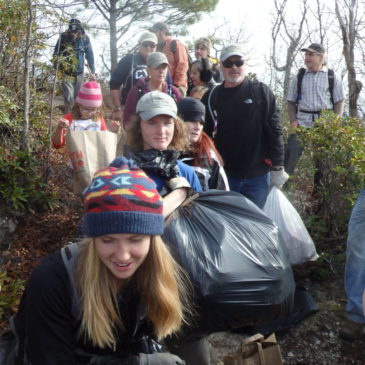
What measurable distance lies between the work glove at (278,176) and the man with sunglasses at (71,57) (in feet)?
7.55

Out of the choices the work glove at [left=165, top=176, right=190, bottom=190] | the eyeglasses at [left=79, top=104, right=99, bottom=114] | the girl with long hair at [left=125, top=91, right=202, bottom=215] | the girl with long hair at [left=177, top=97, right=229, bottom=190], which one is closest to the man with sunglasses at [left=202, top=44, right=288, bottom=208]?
the girl with long hair at [left=177, top=97, right=229, bottom=190]

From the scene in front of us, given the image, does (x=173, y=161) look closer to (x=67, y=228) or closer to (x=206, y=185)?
(x=206, y=185)

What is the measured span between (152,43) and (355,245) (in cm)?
345

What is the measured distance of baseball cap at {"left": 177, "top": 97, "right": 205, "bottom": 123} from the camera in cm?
298

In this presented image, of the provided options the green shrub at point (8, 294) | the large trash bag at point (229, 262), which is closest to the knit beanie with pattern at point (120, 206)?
the large trash bag at point (229, 262)

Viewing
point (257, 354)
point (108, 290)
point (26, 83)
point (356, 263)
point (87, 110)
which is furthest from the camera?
point (26, 83)

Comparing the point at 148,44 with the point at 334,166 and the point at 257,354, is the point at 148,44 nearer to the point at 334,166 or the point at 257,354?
the point at 334,166

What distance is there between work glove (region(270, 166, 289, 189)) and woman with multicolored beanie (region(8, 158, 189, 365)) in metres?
1.99

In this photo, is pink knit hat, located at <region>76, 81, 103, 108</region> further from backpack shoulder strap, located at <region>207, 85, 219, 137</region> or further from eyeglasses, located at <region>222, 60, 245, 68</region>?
eyeglasses, located at <region>222, 60, 245, 68</region>

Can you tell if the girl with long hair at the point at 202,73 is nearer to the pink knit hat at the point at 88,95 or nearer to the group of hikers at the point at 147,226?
the group of hikers at the point at 147,226

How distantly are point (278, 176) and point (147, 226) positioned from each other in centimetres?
215

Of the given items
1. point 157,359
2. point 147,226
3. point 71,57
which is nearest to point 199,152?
point 147,226

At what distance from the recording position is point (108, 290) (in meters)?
1.53

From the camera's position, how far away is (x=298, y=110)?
198 inches
